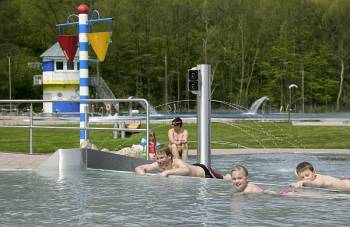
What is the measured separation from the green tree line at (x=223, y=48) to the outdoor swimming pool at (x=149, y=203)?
186ft

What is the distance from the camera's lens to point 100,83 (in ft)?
192

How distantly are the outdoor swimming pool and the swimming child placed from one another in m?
0.15

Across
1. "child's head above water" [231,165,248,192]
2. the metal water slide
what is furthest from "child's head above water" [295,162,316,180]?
the metal water slide

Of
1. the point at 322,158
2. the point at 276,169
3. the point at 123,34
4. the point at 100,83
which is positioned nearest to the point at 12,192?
the point at 276,169

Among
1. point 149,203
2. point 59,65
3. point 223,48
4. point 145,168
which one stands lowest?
point 149,203

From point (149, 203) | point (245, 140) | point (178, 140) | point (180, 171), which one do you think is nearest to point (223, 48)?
point (245, 140)

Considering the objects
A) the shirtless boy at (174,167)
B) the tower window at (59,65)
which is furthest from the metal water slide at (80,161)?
the tower window at (59,65)

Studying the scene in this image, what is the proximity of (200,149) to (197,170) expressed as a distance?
1757 millimetres

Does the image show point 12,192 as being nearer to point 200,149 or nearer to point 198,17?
point 200,149

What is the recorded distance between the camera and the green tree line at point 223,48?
68062mm

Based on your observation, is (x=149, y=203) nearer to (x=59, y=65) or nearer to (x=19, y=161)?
(x=19, y=161)

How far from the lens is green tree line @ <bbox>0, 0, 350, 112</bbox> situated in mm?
68062

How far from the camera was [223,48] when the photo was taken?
2704 inches

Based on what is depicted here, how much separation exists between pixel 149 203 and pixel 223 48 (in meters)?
61.7
